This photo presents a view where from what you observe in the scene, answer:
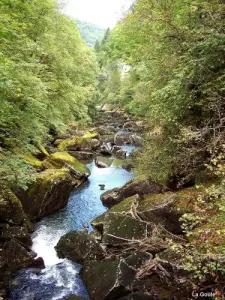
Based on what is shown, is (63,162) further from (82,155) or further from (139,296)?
(139,296)

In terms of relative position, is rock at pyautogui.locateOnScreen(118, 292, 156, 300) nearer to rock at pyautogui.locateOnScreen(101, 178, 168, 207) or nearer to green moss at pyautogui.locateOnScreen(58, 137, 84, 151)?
rock at pyautogui.locateOnScreen(101, 178, 168, 207)

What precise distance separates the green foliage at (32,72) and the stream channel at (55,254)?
12.9 ft

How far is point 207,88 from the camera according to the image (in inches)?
346

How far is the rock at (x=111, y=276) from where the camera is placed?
7.57 metres

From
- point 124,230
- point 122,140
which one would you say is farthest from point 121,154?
point 124,230

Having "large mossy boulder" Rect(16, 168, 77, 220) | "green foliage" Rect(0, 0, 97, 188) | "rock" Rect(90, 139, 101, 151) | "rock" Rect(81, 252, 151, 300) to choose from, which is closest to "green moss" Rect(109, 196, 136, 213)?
"rock" Rect(81, 252, 151, 300)

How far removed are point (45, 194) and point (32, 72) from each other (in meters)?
6.18

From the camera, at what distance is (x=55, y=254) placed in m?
10.3

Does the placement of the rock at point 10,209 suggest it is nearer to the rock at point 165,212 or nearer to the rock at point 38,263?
the rock at point 38,263

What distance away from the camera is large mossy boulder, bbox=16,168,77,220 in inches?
492

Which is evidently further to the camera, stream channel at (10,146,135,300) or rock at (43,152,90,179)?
rock at (43,152,90,179)

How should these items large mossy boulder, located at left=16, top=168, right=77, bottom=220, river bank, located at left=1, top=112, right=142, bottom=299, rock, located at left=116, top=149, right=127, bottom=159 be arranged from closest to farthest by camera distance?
river bank, located at left=1, top=112, right=142, bottom=299 < large mossy boulder, located at left=16, top=168, right=77, bottom=220 < rock, located at left=116, top=149, right=127, bottom=159

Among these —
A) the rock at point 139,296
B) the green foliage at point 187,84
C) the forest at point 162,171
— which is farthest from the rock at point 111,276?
the green foliage at point 187,84

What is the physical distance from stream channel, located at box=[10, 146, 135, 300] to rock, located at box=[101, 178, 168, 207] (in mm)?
605
